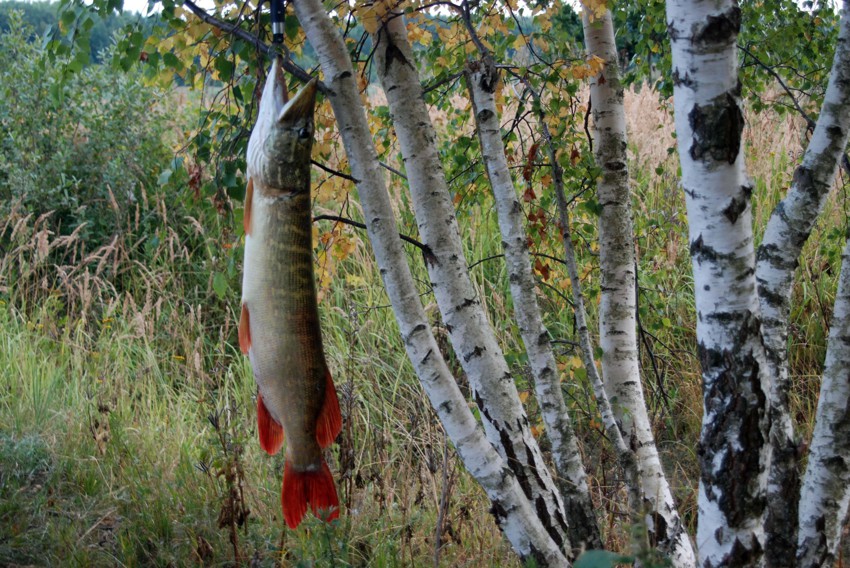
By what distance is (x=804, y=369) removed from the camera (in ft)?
17.9

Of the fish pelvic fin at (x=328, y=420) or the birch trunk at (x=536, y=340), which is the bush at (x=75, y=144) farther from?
the fish pelvic fin at (x=328, y=420)

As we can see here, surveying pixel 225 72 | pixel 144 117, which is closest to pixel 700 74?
pixel 225 72

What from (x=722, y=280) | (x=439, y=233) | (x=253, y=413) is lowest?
(x=722, y=280)

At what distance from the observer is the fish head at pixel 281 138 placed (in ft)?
6.01

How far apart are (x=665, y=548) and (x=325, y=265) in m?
1.72

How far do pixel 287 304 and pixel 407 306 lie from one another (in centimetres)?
46

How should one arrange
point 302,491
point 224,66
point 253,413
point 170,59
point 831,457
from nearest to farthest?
1. point 302,491
2. point 224,66
3. point 170,59
4. point 831,457
5. point 253,413

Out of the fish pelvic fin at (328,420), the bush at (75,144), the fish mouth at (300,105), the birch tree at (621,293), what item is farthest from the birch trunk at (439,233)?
the bush at (75,144)

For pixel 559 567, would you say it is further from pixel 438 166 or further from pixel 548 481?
pixel 438 166

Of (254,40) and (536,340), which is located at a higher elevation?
(254,40)

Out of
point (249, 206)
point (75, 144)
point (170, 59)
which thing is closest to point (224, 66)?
point (170, 59)

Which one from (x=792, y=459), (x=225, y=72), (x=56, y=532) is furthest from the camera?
(x=56, y=532)

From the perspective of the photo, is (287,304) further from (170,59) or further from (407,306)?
(170,59)

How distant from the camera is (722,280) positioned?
194 cm
